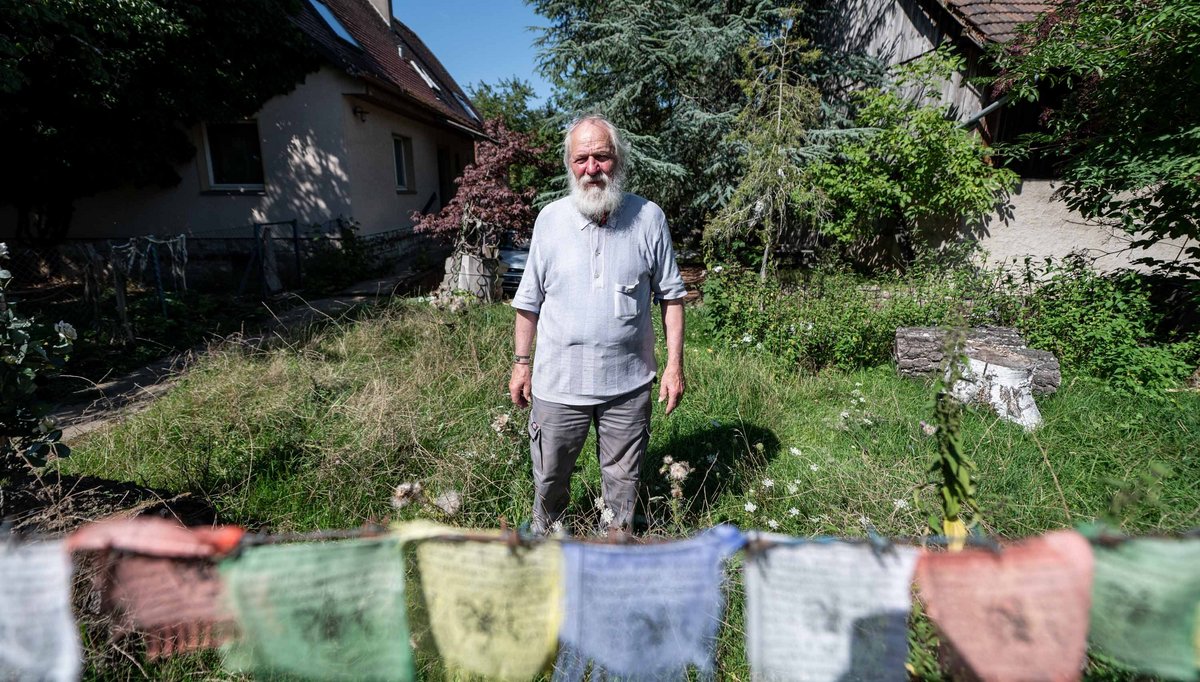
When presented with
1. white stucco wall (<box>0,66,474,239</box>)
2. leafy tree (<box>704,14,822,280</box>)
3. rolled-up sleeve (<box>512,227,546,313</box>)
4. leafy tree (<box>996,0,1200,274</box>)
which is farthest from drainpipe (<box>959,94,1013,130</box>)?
white stucco wall (<box>0,66,474,239</box>)

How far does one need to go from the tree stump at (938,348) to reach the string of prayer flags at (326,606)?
4.13 meters

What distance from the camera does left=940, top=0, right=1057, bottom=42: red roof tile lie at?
680 cm

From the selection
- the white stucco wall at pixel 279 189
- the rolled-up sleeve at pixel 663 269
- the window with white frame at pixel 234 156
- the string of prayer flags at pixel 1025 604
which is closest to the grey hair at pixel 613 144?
the rolled-up sleeve at pixel 663 269

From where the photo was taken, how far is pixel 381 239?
35.4 feet

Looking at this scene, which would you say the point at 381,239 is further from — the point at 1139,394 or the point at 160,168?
the point at 1139,394

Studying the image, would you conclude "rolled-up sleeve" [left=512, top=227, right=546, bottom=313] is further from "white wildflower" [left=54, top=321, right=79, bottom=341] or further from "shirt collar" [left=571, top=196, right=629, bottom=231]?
"white wildflower" [left=54, top=321, right=79, bottom=341]

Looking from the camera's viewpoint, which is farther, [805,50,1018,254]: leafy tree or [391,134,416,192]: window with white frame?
[391,134,416,192]: window with white frame

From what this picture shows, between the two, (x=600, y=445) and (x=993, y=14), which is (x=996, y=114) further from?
(x=600, y=445)

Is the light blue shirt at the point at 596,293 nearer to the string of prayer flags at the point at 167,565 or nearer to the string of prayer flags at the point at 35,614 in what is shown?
the string of prayer flags at the point at 167,565

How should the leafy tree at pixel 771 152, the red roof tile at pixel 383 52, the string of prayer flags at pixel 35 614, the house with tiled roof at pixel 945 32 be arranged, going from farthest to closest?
the red roof tile at pixel 383 52
the house with tiled roof at pixel 945 32
the leafy tree at pixel 771 152
the string of prayer flags at pixel 35 614

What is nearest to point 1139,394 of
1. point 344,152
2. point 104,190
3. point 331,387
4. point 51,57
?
point 331,387

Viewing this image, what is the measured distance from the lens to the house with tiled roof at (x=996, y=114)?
6727 millimetres

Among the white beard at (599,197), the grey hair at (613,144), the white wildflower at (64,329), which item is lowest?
the white wildflower at (64,329)

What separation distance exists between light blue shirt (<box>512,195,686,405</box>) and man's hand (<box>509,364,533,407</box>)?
0.09 m
